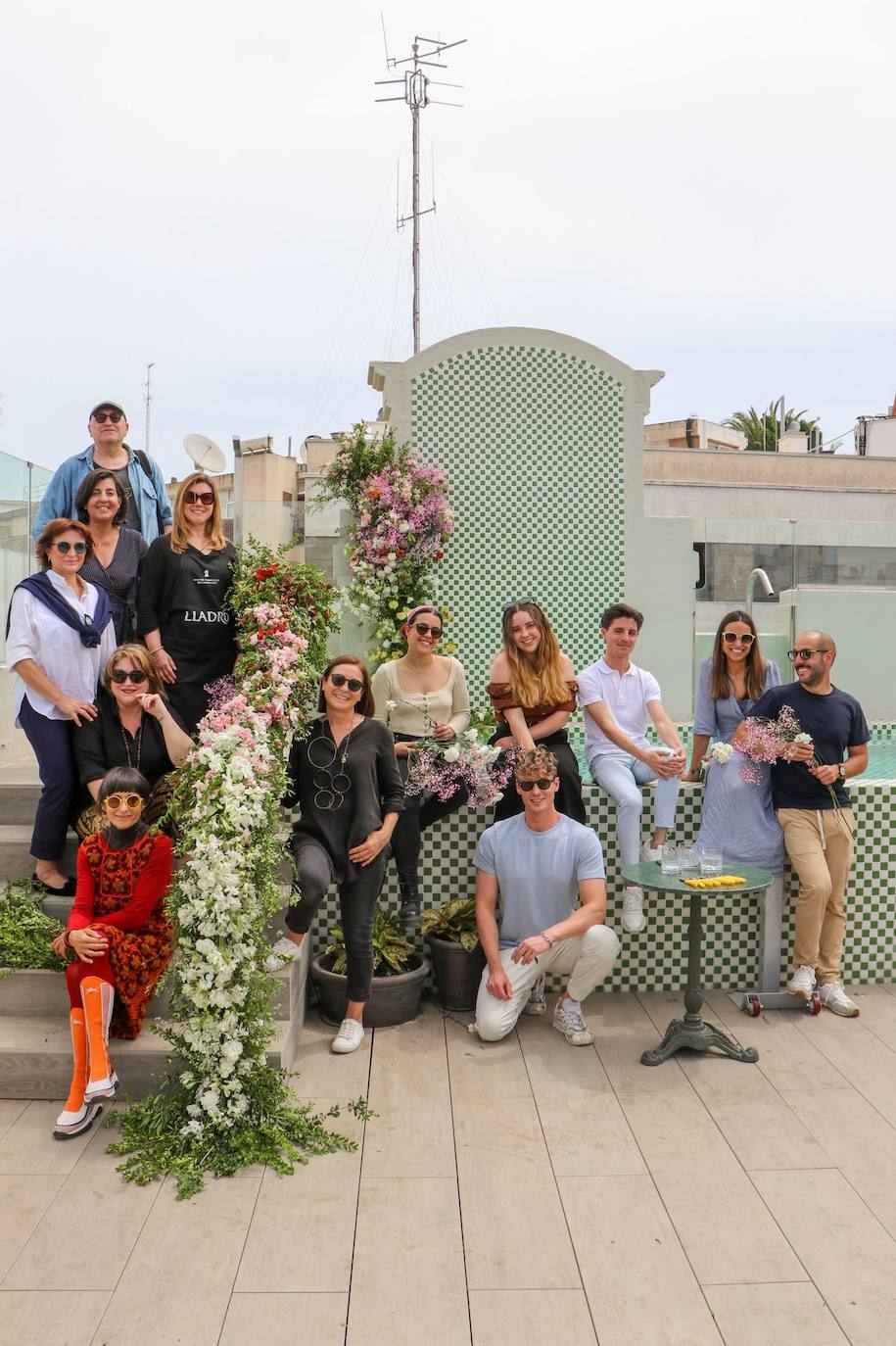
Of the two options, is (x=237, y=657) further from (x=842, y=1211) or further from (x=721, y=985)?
(x=842, y=1211)

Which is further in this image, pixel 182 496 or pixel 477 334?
pixel 477 334

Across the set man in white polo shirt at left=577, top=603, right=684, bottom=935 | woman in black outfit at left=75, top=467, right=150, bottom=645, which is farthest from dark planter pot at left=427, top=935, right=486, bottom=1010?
woman in black outfit at left=75, top=467, right=150, bottom=645

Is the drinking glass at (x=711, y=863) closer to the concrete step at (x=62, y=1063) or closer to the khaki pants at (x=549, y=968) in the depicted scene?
the khaki pants at (x=549, y=968)

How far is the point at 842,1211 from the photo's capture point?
3406mm

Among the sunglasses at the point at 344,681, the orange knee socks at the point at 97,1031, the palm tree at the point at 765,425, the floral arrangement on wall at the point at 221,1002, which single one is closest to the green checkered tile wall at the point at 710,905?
the sunglasses at the point at 344,681

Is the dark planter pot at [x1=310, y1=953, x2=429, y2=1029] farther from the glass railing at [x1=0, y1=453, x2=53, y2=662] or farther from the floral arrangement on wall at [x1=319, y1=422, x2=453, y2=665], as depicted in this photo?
the floral arrangement on wall at [x1=319, y1=422, x2=453, y2=665]

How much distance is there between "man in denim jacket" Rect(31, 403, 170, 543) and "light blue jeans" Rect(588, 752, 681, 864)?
99.2 inches

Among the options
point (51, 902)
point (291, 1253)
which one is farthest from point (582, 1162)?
point (51, 902)

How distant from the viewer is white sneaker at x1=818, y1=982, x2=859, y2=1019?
5125 mm

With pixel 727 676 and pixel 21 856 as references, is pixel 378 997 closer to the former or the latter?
pixel 21 856

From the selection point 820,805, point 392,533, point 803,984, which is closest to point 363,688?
point 820,805

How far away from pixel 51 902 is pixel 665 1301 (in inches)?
118

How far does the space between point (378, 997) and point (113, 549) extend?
2.36 m

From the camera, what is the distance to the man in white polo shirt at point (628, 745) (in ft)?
17.2
